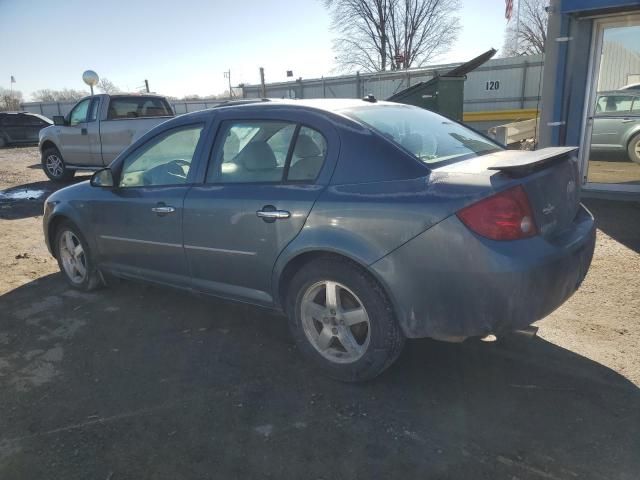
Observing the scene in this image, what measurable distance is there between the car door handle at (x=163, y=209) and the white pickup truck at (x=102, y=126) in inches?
275

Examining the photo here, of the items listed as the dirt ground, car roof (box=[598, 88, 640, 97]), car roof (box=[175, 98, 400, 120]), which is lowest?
the dirt ground

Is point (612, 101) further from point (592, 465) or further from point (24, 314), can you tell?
point (24, 314)

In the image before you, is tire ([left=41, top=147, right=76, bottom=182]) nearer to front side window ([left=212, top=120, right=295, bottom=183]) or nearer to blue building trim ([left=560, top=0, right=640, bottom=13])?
front side window ([left=212, top=120, right=295, bottom=183])

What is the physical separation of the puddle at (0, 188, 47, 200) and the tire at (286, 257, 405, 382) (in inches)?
350

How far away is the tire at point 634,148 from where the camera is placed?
794 centimetres

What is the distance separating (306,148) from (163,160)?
145 centimetres

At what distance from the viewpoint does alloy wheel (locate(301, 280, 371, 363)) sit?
290cm

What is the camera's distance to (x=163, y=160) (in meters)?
3.93

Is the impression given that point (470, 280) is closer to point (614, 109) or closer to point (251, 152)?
point (251, 152)

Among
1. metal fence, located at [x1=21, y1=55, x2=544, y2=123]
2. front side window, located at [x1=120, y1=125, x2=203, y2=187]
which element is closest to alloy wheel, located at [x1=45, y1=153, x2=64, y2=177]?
front side window, located at [x1=120, y1=125, x2=203, y2=187]

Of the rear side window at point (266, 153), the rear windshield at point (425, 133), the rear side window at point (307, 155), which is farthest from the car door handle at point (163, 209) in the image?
the rear windshield at point (425, 133)

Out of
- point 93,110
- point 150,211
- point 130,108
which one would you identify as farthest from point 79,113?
point 150,211

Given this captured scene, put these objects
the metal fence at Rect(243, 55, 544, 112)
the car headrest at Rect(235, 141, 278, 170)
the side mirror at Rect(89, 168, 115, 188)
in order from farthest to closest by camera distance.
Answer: the metal fence at Rect(243, 55, 544, 112), the side mirror at Rect(89, 168, 115, 188), the car headrest at Rect(235, 141, 278, 170)

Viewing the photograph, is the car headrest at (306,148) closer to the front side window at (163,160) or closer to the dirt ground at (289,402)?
the front side window at (163,160)
